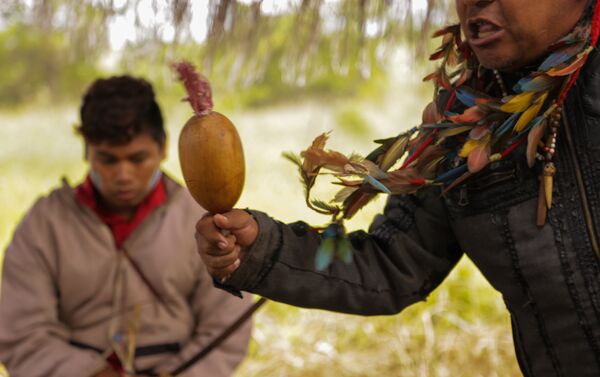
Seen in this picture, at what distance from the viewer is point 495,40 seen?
1170 millimetres

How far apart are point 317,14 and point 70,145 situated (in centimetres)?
524

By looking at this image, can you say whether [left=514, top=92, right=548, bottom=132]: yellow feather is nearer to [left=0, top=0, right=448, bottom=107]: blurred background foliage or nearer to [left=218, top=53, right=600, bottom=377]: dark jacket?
[left=218, top=53, right=600, bottom=377]: dark jacket

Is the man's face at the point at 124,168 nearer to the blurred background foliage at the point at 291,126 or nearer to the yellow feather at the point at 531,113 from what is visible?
the blurred background foliage at the point at 291,126

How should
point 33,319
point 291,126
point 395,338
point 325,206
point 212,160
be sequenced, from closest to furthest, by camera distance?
1. point 212,160
2. point 325,206
3. point 33,319
4. point 395,338
5. point 291,126

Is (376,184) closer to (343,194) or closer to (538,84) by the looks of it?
(343,194)

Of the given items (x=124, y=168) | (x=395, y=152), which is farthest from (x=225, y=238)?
(x=124, y=168)

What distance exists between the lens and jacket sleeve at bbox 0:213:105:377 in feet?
6.96

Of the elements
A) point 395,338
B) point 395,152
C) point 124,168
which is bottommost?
point 395,338

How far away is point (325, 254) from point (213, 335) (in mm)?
1201

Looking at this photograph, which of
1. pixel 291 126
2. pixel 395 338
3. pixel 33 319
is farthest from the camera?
pixel 291 126

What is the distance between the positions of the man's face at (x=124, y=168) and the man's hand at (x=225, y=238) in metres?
1.10

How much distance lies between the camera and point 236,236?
1158 mm

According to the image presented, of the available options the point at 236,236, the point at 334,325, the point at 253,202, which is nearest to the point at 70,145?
the point at 253,202

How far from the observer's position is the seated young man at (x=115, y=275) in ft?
7.18
